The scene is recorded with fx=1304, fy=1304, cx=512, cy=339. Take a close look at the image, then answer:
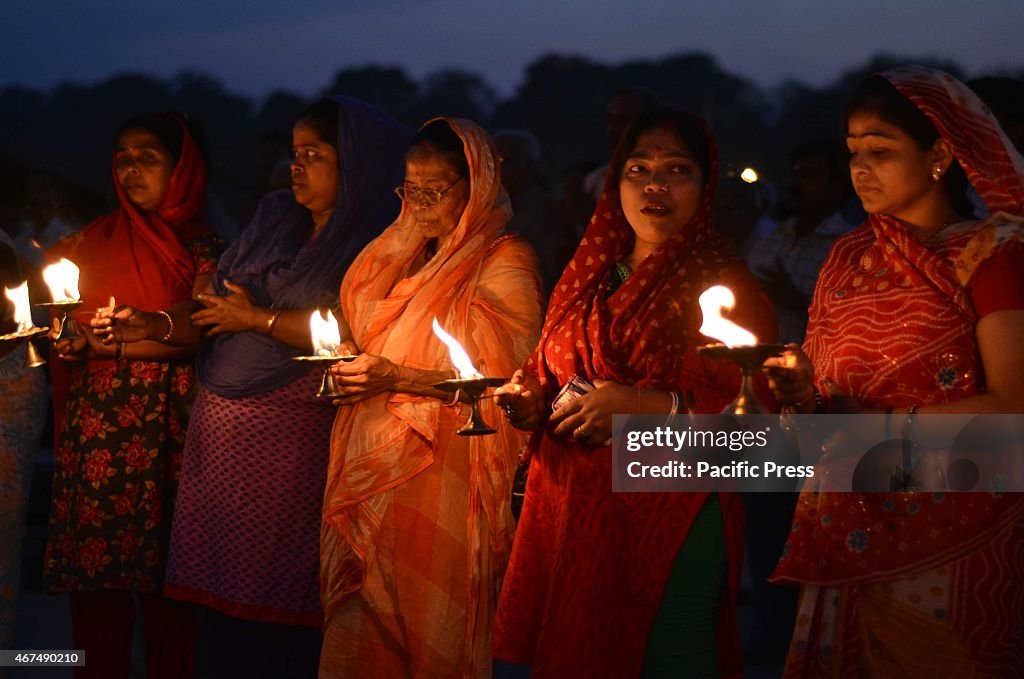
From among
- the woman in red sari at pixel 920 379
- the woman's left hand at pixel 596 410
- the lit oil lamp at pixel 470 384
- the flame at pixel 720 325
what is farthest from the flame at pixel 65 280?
the woman in red sari at pixel 920 379

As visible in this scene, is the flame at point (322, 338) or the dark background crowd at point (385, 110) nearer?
the flame at point (322, 338)

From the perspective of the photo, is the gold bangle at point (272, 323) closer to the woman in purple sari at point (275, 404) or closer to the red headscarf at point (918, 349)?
the woman in purple sari at point (275, 404)

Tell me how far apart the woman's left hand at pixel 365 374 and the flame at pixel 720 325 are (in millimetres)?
1480

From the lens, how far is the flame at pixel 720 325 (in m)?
2.40

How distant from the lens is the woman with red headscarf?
4.77 metres

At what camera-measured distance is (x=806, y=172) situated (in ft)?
18.6

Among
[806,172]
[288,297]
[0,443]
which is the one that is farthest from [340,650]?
[806,172]

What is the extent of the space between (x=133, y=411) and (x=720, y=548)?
2464mm

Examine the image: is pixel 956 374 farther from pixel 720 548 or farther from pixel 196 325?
pixel 196 325

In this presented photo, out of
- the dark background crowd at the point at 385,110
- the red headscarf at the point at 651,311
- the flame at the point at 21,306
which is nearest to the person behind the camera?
the red headscarf at the point at 651,311

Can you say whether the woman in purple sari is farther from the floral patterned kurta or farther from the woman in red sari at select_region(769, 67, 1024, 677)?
the woman in red sari at select_region(769, 67, 1024, 677)

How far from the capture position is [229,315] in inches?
181

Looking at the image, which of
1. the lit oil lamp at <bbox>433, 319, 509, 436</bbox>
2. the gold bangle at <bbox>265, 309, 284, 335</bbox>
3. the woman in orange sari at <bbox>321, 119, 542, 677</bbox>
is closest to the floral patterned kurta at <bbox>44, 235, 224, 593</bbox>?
the gold bangle at <bbox>265, 309, 284, 335</bbox>

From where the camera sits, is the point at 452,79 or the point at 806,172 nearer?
the point at 806,172
